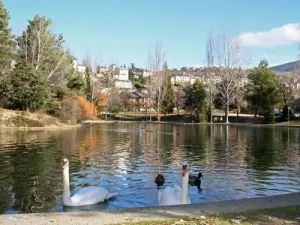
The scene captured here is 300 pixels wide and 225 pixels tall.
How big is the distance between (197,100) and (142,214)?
74615 mm

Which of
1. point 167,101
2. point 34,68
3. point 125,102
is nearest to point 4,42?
point 34,68

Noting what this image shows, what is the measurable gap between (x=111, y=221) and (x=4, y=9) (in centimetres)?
5001

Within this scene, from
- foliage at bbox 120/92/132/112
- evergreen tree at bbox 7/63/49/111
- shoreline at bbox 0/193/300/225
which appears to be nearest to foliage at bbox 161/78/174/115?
foliage at bbox 120/92/132/112

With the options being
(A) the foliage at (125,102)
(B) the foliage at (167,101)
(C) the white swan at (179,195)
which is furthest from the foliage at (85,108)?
(C) the white swan at (179,195)

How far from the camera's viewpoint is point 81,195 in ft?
36.4

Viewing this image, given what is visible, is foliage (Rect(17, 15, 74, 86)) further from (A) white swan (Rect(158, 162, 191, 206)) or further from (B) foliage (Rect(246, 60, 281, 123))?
(A) white swan (Rect(158, 162, 191, 206))

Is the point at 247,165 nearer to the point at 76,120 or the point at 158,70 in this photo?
the point at 76,120

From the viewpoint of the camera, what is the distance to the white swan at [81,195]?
35.0 ft

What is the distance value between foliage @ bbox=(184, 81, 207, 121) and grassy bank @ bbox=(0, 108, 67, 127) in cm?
3588

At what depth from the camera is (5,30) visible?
5141 cm

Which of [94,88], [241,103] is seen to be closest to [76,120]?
[94,88]

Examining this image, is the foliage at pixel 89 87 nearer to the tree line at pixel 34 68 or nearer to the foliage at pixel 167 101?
the foliage at pixel 167 101

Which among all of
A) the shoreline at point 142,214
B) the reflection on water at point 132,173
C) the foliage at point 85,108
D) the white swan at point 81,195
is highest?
the foliage at point 85,108

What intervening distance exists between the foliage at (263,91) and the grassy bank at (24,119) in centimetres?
4042
